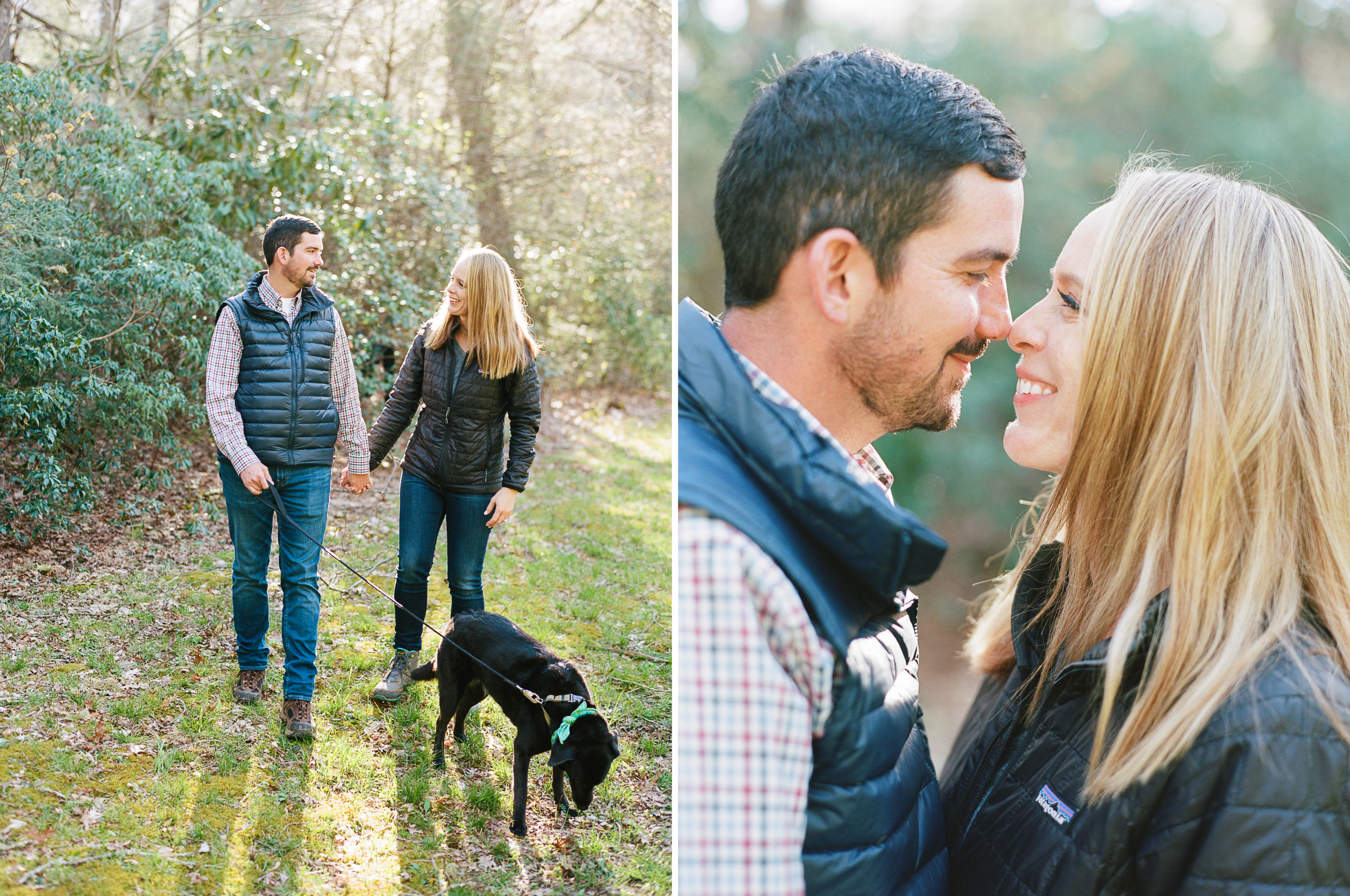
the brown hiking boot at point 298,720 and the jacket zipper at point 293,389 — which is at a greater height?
the jacket zipper at point 293,389

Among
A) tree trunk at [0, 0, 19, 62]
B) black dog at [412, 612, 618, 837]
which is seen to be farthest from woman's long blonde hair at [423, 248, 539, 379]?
tree trunk at [0, 0, 19, 62]

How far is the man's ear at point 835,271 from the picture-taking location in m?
1.42

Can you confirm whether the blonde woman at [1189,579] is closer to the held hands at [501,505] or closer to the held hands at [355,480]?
the held hands at [501,505]

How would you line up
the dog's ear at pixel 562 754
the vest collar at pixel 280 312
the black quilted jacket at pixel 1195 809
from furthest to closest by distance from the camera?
1. the vest collar at pixel 280 312
2. the dog's ear at pixel 562 754
3. the black quilted jacket at pixel 1195 809

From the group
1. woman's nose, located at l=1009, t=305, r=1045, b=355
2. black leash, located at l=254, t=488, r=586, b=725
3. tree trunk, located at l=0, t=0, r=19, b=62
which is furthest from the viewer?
tree trunk, located at l=0, t=0, r=19, b=62

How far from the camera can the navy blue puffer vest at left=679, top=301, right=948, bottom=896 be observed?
118 cm

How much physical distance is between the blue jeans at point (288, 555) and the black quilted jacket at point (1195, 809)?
267 cm

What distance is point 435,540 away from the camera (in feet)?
12.5

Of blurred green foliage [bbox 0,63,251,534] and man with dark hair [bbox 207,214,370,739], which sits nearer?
man with dark hair [bbox 207,214,370,739]

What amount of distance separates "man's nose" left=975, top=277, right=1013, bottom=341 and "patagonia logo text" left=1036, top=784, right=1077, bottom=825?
28.1 inches

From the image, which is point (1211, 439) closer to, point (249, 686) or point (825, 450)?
point (825, 450)

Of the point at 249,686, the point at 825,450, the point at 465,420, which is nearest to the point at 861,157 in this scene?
the point at 825,450

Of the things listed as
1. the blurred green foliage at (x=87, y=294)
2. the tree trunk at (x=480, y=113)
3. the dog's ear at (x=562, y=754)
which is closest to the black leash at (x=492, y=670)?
the dog's ear at (x=562, y=754)

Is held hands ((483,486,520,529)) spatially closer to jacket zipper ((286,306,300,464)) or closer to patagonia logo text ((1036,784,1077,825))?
jacket zipper ((286,306,300,464))
